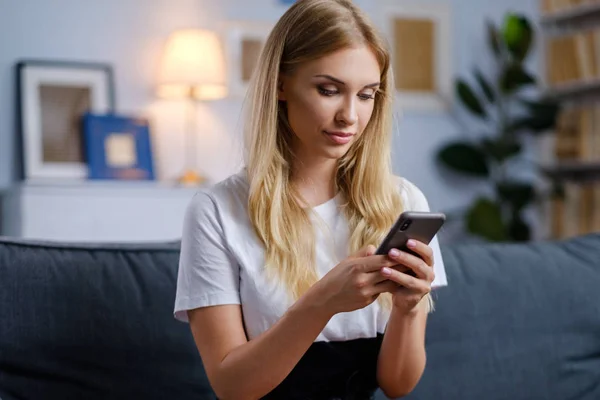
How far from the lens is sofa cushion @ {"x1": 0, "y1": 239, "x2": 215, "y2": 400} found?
5.13 ft

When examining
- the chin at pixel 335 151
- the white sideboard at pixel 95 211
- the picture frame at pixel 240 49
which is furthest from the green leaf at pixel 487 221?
the chin at pixel 335 151

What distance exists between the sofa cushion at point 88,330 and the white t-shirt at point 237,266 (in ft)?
0.53

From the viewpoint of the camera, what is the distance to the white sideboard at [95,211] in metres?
3.99

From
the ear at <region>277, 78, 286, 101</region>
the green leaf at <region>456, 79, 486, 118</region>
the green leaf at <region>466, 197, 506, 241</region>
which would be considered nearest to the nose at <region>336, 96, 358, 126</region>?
the ear at <region>277, 78, 286, 101</region>

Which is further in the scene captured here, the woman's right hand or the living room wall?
the living room wall

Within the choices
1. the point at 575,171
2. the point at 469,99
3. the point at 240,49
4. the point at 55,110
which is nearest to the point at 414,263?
the point at 55,110

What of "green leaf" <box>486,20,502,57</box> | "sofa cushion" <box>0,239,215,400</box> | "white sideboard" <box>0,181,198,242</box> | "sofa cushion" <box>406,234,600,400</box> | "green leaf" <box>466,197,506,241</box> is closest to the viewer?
"sofa cushion" <box>0,239,215,400</box>

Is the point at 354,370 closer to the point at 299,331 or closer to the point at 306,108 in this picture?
the point at 299,331

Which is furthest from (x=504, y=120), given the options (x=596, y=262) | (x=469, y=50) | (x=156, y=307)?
(x=156, y=307)

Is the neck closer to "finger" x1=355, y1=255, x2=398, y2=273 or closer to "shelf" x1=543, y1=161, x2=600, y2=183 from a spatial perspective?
"finger" x1=355, y1=255, x2=398, y2=273

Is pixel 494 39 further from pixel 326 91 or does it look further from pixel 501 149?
pixel 326 91

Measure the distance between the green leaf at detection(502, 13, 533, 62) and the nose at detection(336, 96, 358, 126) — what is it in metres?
3.90

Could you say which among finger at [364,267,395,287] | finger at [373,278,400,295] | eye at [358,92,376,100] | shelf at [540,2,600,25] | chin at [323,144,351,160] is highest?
→ shelf at [540,2,600,25]

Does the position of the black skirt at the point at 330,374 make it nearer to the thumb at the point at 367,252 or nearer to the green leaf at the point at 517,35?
the thumb at the point at 367,252
